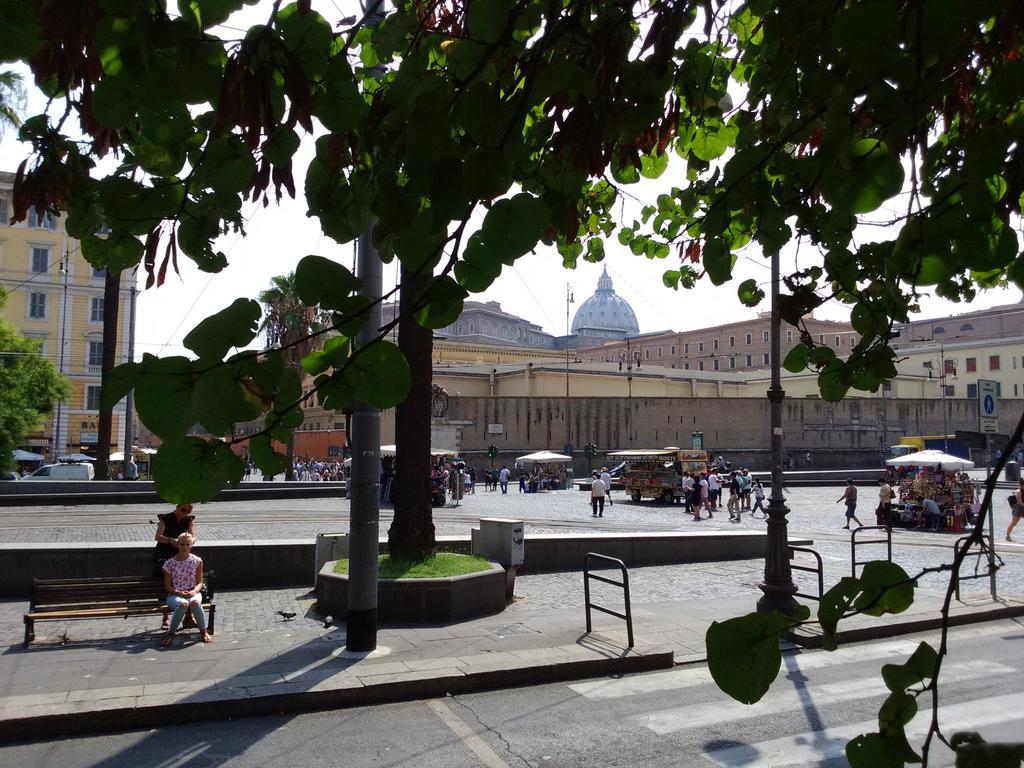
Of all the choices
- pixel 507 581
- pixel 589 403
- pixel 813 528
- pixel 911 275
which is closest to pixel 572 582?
pixel 507 581

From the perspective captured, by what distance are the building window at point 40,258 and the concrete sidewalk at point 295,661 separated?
46032 mm

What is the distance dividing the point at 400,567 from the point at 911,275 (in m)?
9.80

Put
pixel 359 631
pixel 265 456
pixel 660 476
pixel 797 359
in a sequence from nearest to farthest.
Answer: pixel 265 456, pixel 797 359, pixel 359 631, pixel 660 476

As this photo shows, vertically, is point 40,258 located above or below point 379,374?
above

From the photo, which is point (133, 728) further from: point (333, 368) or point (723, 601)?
point (723, 601)

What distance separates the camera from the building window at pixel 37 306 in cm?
5325

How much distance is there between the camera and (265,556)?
12914 mm

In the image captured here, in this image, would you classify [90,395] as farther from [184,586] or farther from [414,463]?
[184,586]

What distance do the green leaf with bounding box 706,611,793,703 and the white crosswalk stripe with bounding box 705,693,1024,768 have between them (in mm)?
4948

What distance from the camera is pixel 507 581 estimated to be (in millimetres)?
11969

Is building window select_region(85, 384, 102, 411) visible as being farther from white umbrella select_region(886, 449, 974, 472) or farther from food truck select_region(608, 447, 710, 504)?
white umbrella select_region(886, 449, 974, 472)

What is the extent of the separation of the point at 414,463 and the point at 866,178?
1059 centimetres

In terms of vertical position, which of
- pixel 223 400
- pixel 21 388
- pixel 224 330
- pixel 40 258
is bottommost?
pixel 223 400

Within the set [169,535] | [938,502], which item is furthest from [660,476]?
[169,535]
